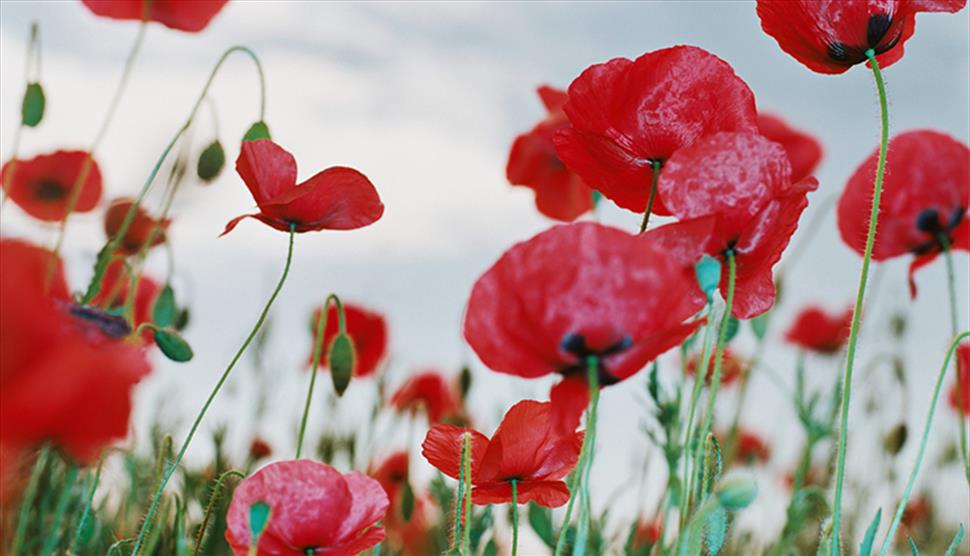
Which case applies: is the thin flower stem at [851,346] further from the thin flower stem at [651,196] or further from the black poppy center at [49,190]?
the black poppy center at [49,190]

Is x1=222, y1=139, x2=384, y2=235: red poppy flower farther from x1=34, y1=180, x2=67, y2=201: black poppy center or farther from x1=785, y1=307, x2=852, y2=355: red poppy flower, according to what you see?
x1=785, y1=307, x2=852, y2=355: red poppy flower

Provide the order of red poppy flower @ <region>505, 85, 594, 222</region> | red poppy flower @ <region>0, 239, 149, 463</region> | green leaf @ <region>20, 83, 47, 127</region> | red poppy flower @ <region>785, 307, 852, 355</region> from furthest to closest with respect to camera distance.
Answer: red poppy flower @ <region>785, 307, 852, 355</region> < red poppy flower @ <region>505, 85, 594, 222</region> < green leaf @ <region>20, 83, 47, 127</region> < red poppy flower @ <region>0, 239, 149, 463</region>

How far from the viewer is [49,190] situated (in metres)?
1.76

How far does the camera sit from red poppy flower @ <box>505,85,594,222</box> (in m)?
1.53

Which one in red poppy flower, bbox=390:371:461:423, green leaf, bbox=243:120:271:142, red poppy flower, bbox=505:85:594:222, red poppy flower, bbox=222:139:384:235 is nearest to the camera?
red poppy flower, bbox=222:139:384:235

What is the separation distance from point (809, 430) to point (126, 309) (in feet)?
3.09

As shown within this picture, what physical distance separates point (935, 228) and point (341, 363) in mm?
742

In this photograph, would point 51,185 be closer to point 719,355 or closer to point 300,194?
point 300,194

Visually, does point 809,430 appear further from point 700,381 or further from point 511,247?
point 511,247

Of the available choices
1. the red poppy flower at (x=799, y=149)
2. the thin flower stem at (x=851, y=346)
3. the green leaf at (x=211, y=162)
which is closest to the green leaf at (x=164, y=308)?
the green leaf at (x=211, y=162)

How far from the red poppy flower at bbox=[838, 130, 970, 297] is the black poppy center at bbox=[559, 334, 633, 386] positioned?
79 centimetres

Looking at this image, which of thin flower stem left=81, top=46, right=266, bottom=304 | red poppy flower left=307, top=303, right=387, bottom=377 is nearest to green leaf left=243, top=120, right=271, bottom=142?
thin flower stem left=81, top=46, right=266, bottom=304

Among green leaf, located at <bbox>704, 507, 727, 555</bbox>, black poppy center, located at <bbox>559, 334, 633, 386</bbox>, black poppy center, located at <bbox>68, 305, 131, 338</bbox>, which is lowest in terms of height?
green leaf, located at <bbox>704, 507, 727, 555</bbox>

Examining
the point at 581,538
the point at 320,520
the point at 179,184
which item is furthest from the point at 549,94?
the point at 581,538
